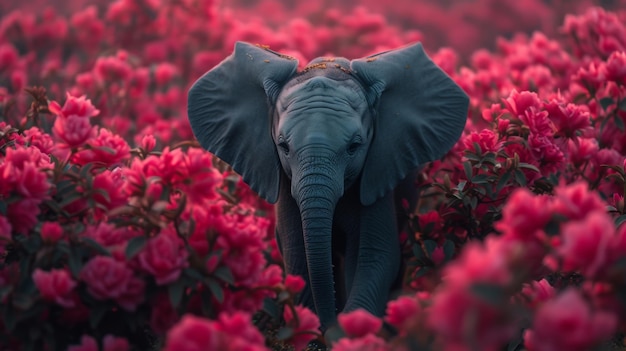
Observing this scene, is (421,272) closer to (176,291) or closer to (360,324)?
(360,324)

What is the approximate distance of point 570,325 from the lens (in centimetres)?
251

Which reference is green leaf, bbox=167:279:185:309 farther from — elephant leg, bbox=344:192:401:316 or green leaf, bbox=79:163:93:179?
elephant leg, bbox=344:192:401:316

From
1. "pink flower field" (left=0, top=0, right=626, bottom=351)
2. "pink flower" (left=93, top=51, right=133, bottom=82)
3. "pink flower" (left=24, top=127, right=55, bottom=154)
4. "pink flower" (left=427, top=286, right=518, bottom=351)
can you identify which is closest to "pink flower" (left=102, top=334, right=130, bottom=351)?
"pink flower field" (left=0, top=0, right=626, bottom=351)

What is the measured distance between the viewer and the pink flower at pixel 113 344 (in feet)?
11.0

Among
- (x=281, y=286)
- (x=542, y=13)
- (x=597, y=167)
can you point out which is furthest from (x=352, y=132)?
(x=542, y=13)

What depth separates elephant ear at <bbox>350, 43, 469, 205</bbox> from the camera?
4727 millimetres

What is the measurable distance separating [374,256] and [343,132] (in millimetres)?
960

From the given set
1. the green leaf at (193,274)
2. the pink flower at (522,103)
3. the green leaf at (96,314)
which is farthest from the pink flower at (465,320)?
the pink flower at (522,103)

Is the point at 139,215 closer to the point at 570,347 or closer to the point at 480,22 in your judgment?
the point at 570,347

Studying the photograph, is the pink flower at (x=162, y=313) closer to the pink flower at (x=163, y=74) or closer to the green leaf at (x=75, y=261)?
the green leaf at (x=75, y=261)

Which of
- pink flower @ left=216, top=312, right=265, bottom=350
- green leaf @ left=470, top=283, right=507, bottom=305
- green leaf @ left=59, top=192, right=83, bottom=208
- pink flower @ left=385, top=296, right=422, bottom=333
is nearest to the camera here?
green leaf @ left=470, top=283, right=507, bottom=305

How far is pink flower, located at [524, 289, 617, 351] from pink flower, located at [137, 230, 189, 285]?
1462 mm

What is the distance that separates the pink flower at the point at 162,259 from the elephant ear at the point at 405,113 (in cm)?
158

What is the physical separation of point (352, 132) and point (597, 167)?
1885 millimetres
